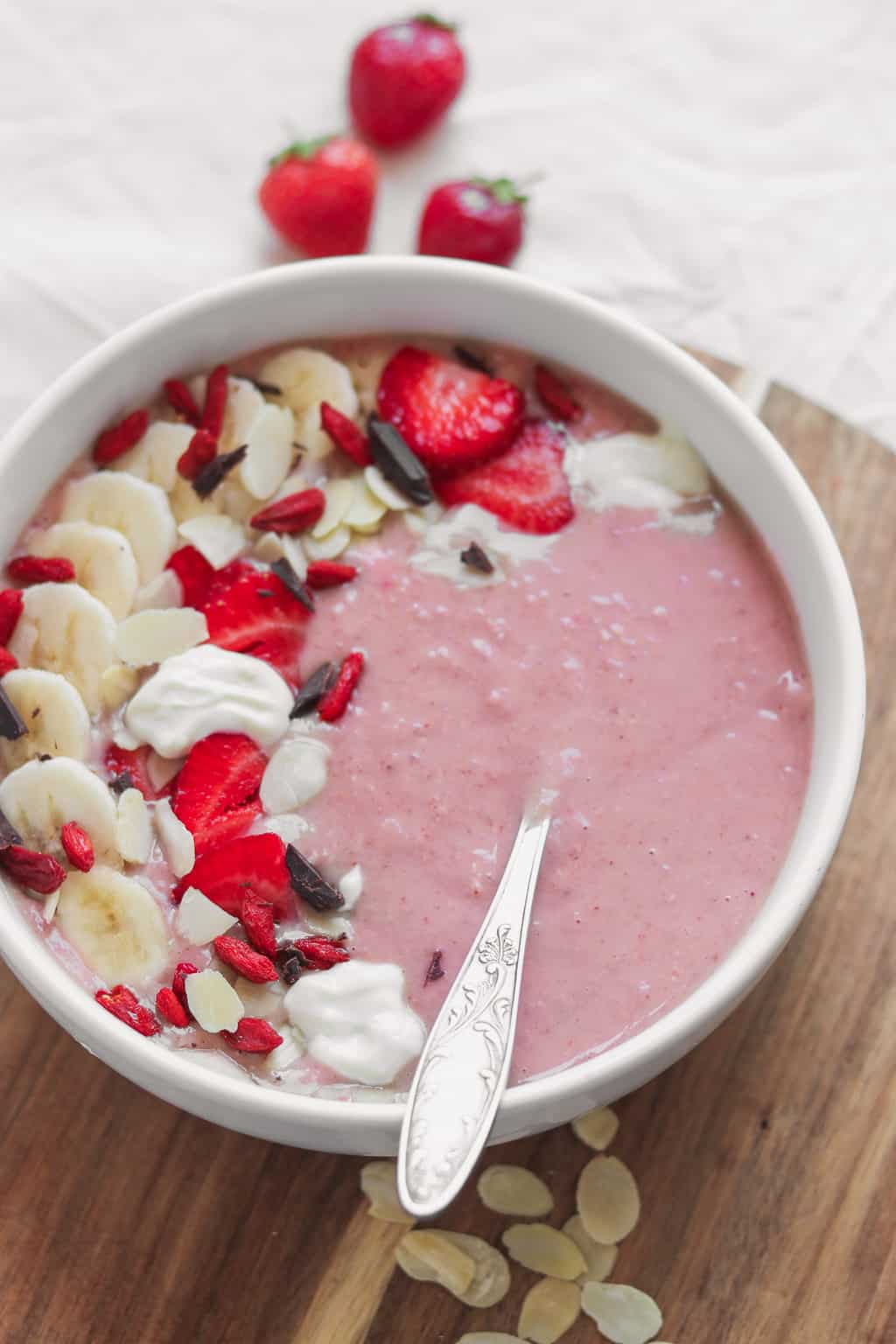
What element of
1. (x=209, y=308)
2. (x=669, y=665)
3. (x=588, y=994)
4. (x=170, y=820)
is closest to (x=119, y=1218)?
(x=170, y=820)

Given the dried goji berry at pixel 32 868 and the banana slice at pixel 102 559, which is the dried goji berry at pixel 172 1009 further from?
the banana slice at pixel 102 559

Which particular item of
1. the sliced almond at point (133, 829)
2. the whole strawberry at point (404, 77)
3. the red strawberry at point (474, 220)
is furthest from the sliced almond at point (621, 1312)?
the whole strawberry at point (404, 77)

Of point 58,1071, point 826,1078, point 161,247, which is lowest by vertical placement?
point 826,1078

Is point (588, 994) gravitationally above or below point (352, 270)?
below

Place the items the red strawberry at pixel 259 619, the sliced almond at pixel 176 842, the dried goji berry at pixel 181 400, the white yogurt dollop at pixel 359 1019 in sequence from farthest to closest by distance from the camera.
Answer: the dried goji berry at pixel 181 400
the red strawberry at pixel 259 619
the sliced almond at pixel 176 842
the white yogurt dollop at pixel 359 1019

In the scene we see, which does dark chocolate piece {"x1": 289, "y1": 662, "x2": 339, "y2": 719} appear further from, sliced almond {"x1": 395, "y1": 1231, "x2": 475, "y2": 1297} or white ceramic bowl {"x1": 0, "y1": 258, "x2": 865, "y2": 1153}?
sliced almond {"x1": 395, "y1": 1231, "x2": 475, "y2": 1297}

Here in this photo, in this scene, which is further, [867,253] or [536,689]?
[867,253]

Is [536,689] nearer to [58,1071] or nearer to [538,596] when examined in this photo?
[538,596]
